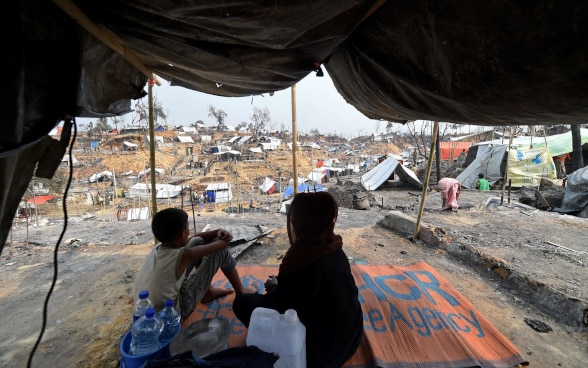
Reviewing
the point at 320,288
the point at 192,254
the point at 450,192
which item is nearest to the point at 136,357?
the point at 192,254

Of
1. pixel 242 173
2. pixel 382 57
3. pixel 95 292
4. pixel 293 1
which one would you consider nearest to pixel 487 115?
pixel 382 57

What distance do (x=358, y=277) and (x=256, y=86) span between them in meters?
2.29

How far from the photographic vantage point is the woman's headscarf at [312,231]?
1668 millimetres

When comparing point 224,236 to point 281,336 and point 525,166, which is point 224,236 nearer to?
point 281,336

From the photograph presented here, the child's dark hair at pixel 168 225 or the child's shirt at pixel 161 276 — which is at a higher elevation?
the child's dark hair at pixel 168 225

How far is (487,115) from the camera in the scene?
1892 millimetres

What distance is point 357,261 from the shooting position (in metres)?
3.81

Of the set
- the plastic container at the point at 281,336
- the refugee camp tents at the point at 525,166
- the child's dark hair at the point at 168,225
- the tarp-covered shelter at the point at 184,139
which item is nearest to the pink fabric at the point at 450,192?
the refugee camp tents at the point at 525,166

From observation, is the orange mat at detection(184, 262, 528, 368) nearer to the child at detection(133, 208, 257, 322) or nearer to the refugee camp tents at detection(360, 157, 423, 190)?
the child at detection(133, 208, 257, 322)

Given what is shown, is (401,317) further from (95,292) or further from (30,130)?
(95,292)

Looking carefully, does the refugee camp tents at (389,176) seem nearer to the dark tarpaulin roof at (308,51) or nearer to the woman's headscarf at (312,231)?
the dark tarpaulin roof at (308,51)

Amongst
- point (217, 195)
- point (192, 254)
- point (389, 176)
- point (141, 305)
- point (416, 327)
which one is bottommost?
point (217, 195)

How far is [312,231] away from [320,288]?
0.34 meters

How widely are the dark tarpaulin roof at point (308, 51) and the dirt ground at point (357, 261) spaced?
845 millimetres
